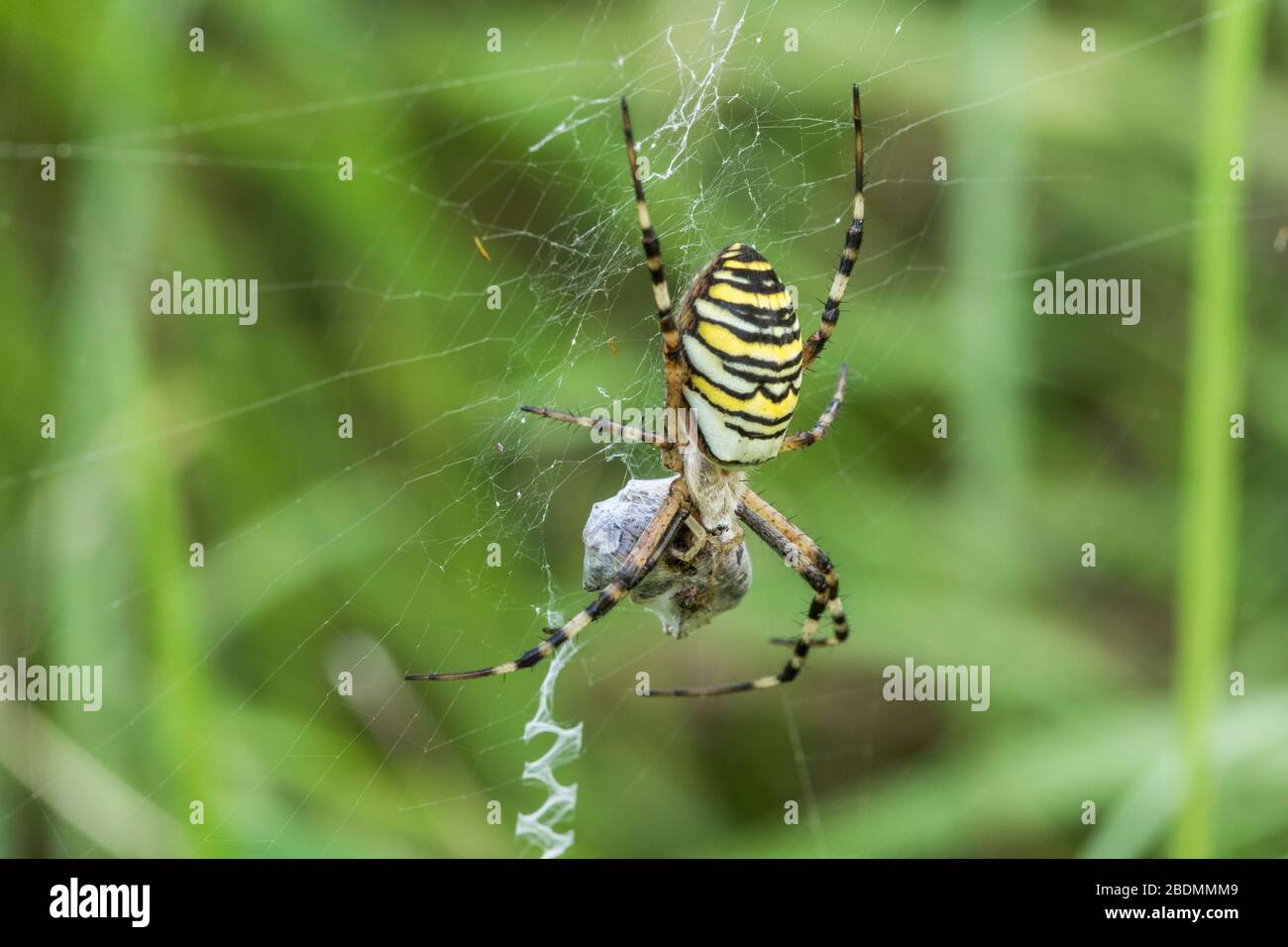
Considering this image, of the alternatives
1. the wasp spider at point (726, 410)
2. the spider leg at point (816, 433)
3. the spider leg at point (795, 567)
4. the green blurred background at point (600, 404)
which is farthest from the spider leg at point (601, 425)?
the spider leg at point (795, 567)

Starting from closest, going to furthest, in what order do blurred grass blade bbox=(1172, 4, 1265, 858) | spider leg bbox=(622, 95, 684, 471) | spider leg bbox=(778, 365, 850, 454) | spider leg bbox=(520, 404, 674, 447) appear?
1. spider leg bbox=(622, 95, 684, 471)
2. spider leg bbox=(520, 404, 674, 447)
3. blurred grass blade bbox=(1172, 4, 1265, 858)
4. spider leg bbox=(778, 365, 850, 454)

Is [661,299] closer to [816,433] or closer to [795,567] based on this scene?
[816,433]

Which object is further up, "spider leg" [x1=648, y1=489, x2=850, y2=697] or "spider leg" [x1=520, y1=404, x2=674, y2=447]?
"spider leg" [x1=520, y1=404, x2=674, y2=447]

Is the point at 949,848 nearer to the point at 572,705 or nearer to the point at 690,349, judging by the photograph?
the point at 572,705

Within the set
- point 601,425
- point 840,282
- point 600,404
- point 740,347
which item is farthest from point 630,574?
point 840,282

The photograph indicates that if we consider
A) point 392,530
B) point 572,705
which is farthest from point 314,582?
point 572,705

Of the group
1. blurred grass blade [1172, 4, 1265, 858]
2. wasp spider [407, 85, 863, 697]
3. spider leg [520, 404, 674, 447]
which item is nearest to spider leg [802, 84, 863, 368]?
wasp spider [407, 85, 863, 697]

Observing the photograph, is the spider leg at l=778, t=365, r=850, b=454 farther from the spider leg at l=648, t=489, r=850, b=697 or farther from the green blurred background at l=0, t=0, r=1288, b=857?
the green blurred background at l=0, t=0, r=1288, b=857
